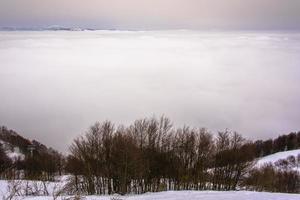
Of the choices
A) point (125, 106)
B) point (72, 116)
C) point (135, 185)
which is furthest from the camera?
→ point (125, 106)

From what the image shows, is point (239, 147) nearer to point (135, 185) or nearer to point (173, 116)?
point (135, 185)

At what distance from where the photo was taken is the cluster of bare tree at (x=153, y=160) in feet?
136

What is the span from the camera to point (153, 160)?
4512 centimetres

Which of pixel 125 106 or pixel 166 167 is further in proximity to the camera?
pixel 125 106

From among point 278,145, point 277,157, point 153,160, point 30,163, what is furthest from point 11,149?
point 278,145

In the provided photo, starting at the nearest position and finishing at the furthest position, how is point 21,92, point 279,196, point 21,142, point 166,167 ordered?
point 279,196, point 166,167, point 21,142, point 21,92

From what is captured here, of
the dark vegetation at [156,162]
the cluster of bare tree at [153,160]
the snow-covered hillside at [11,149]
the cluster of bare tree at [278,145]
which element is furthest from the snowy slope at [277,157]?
the snow-covered hillside at [11,149]

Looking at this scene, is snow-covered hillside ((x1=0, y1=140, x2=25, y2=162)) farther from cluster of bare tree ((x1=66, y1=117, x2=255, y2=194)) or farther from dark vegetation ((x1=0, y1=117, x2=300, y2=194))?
cluster of bare tree ((x1=66, y1=117, x2=255, y2=194))

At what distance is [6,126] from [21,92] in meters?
68.2

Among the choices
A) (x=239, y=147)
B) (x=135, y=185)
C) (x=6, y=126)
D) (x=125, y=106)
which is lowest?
(x=135, y=185)

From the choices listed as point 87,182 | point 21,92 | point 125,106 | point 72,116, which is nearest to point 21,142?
point 72,116

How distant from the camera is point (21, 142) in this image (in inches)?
4247

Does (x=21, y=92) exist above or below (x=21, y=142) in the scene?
above

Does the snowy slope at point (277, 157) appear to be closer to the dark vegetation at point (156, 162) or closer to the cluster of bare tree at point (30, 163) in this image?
the dark vegetation at point (156, 162)
